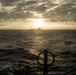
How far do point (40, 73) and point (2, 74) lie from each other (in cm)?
478

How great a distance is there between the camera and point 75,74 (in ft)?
75.2

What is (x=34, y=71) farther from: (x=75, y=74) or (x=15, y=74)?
(x=15, y=74)

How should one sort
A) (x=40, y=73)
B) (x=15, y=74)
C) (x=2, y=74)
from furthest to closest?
(x=40, y=73) → (x=2, y=74) → (x=15, y=74)

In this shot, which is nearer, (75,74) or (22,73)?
(22,73)

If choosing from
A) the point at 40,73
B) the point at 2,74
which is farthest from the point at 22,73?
the point at 40,73

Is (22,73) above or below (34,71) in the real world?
above

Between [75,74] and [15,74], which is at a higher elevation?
[15,74]

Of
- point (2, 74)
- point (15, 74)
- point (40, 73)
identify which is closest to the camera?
point (15, 74)

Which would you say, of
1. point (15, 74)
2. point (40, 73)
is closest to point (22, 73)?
point (15, 74)

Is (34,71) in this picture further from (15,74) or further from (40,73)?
(15,74)

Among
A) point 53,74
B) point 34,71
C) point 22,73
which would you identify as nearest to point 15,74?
point 22,73

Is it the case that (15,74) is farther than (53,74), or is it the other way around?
(53,74)

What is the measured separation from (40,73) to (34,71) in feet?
4.61

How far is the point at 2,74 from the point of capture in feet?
71.7
